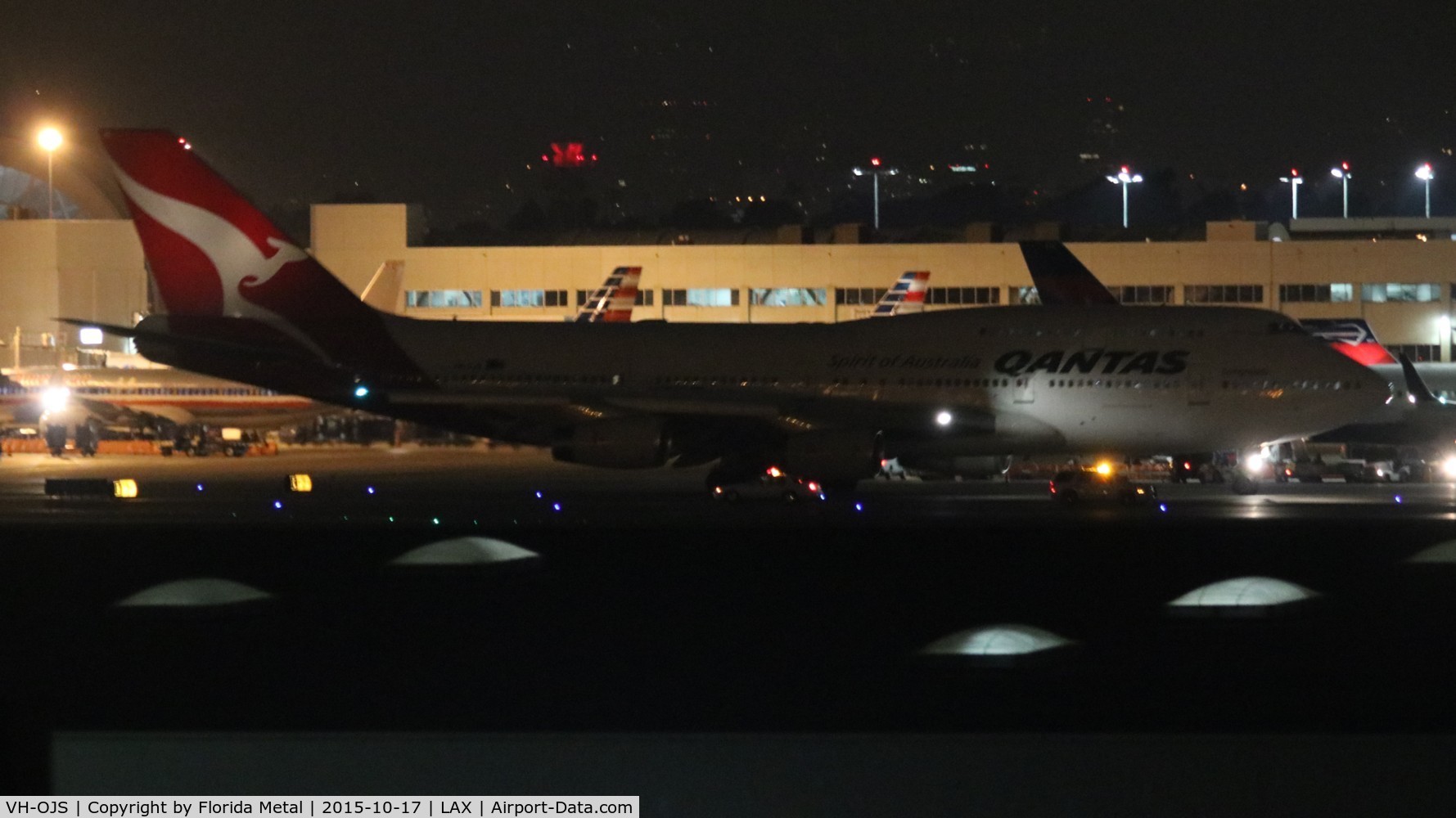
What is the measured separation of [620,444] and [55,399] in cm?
4716

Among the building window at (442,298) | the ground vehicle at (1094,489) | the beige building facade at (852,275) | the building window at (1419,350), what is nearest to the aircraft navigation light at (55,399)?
the beige building facade at (852,275)

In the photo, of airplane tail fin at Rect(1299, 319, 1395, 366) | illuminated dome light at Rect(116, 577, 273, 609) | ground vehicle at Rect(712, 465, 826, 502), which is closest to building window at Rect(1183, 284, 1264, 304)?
airplane tail fin at Rect(1299, 319, 1395, 366)

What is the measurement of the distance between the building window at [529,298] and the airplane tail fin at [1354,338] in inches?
1503

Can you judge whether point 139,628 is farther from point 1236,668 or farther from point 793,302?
point 793,302

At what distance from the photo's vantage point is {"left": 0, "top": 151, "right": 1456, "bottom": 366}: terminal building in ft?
281

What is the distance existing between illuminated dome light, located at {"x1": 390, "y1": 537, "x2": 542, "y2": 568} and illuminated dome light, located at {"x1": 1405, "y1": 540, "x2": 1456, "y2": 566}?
1188 centimetres

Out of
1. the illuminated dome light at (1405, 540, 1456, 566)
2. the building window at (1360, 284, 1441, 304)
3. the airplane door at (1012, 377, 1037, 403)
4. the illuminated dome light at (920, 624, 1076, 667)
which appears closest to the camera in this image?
the illuminated dome light at (920, 624, 1076, 667)

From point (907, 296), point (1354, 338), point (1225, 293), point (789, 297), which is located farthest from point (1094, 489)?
point (1225, 293)

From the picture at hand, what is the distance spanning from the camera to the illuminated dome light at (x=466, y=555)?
21.9 meters

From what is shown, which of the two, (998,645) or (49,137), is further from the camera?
(49,137)

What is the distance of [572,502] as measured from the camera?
3647 cm

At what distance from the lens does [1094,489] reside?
116 ft

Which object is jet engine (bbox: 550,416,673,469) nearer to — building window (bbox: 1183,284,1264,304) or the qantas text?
the qantas text

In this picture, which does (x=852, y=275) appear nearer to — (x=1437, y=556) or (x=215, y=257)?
(x=215, y=257)
